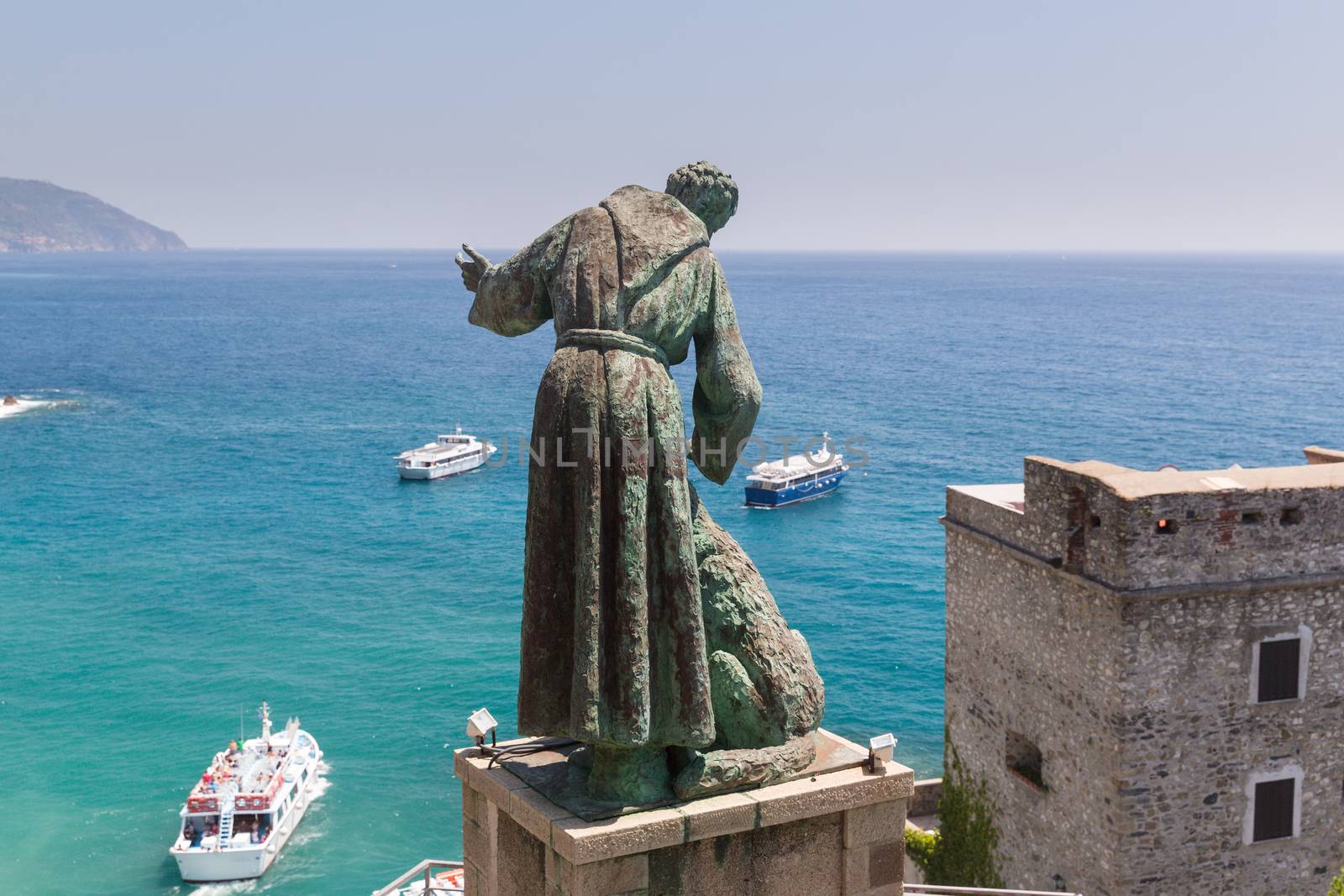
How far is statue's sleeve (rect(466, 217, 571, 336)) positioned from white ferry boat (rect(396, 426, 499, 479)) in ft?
225

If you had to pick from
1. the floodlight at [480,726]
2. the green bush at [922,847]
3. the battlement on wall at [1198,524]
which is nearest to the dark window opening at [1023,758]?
the green bush at [922,847]

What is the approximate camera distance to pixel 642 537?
291 inches

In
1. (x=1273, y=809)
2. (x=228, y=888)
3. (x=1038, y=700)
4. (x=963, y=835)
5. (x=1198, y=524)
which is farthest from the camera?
(x=228, y=888)

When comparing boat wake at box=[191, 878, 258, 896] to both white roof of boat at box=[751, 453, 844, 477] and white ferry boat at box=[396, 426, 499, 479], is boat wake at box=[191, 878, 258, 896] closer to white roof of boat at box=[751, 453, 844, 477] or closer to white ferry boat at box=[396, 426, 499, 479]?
white roof of boat at box=[751, 453, 844, 477]

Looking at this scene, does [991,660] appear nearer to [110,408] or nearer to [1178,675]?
[1178,675]

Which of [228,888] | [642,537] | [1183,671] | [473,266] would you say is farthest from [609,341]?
[228,888]

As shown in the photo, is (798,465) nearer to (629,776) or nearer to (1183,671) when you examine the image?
(1183,671)

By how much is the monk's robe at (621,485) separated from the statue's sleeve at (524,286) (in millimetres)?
26

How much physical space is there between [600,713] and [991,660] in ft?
58.5

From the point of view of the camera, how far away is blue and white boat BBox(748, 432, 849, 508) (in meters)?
69.5

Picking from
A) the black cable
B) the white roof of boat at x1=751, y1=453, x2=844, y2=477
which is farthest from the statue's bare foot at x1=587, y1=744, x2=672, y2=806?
the white roof of boat at x1=751, y1=453, x2=844, y2=477

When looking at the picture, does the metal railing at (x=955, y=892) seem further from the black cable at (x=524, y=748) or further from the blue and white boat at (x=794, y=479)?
the blue and white boat at (x=794, y=479)

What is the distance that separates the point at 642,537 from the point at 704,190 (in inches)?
87.8

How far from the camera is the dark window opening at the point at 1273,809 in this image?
21703 millimetres
